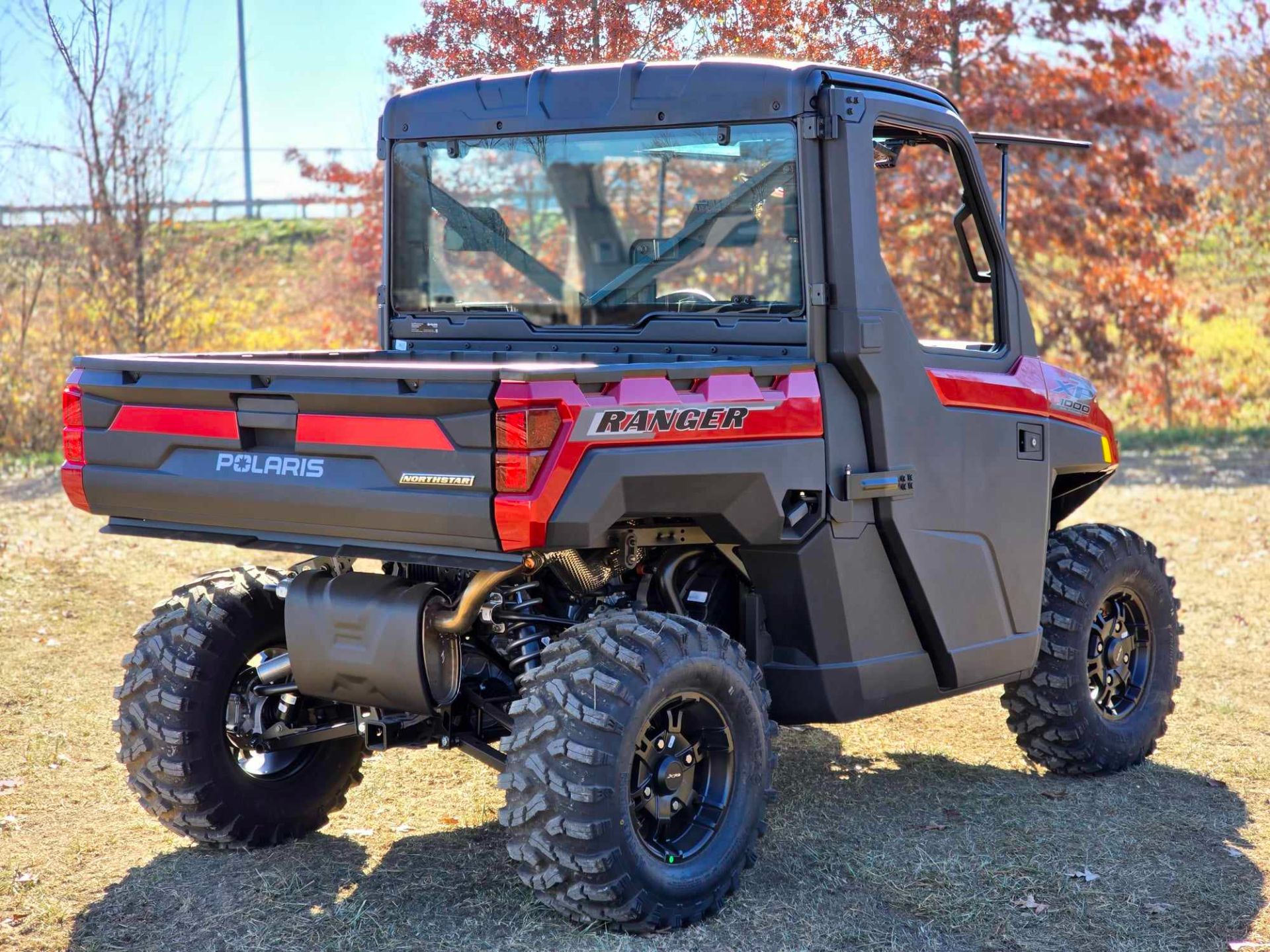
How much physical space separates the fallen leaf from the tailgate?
193 cm

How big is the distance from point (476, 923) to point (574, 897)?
1.32ft

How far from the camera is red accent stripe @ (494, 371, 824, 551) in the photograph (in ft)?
11.5

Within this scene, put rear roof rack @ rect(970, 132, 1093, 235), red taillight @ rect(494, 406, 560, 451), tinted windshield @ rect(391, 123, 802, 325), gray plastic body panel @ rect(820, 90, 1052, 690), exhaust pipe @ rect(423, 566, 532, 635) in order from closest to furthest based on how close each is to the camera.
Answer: red taillight @ rect(494, 406, 560, 451) → exhaust pipe @ rect(423, 566, 532, 635) → gray plastic body panel @ rect(820, 90, 1052, 690) → tinted windshield @ rect(391, 123, 802, 325) → rear roof rack @ rect(970, 132, 1093, 235)

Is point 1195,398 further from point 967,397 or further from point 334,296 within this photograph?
point 967,397

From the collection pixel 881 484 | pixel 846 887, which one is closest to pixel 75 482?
pixel 881 484

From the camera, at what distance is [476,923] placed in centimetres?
396

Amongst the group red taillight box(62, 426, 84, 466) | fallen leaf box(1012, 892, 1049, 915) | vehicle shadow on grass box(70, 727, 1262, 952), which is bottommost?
fallen leaf box(1012, 892, 1049, 915)

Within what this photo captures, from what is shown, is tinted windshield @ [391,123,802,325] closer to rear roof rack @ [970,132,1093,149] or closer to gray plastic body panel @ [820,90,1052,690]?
gray plastic body panel @ [820,90,1052,690]

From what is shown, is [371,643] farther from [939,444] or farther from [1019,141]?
[1019,141]

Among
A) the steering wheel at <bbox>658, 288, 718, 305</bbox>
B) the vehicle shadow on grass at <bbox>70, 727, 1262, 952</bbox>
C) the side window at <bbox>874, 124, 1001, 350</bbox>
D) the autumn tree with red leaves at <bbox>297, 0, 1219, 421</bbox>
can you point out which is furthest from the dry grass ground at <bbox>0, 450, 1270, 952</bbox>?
the side window at <bbox>874, 124, 1001, 350</bbox>

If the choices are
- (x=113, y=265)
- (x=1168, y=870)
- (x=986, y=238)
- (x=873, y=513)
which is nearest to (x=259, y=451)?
(x=873, y=513)

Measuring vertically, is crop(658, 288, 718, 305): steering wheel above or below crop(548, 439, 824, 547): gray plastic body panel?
above

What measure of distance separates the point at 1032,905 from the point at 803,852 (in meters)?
0.73

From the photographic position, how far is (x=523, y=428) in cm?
347
